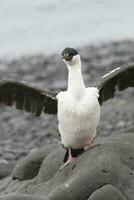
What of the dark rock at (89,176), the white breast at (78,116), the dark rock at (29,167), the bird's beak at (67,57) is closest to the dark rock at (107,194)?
the dark rock at (89,176)

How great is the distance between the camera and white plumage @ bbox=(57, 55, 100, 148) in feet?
41.4

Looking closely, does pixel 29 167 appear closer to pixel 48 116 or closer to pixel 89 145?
pixel 89 145

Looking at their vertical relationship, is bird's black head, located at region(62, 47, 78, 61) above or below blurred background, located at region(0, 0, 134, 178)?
above

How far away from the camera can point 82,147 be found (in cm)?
1312

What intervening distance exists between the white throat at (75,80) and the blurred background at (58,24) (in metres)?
19.9

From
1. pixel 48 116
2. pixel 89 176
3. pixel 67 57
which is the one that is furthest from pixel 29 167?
pixel 48 116

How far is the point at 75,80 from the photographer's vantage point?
504 inches

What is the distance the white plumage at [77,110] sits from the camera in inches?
497

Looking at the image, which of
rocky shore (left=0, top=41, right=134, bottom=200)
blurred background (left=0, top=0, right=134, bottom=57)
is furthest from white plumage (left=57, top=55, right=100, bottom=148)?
blurred background (left=0, top=0, right=134, bottom=57)

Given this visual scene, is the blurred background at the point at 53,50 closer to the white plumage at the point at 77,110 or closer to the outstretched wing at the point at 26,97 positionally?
the outstretched wing at the point at 26,97

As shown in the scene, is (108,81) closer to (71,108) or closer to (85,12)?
(71,108)

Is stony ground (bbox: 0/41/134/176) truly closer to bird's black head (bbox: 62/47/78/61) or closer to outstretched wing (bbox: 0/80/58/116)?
outstretched wing (bbox: 0/80/58/116)

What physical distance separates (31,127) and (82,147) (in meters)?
8.03

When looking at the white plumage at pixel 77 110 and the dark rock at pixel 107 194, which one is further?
the white plumage at pixel 77 110
